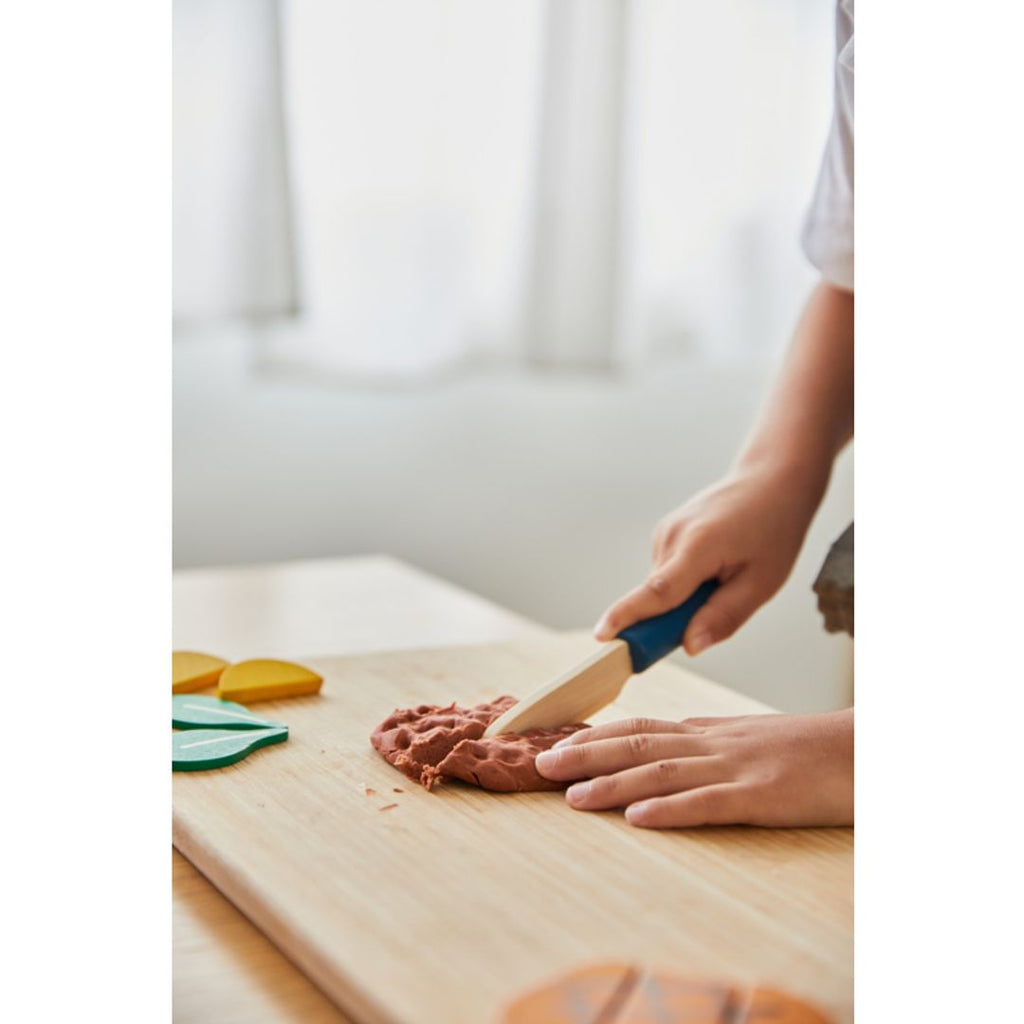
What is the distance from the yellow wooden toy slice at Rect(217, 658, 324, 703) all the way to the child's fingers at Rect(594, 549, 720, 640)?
192 millimetres

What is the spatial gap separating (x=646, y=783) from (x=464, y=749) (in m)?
0.10

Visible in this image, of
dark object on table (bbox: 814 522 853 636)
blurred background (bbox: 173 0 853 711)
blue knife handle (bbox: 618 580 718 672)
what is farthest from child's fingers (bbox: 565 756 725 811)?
blurred background (bbox: 173 0 853 711)

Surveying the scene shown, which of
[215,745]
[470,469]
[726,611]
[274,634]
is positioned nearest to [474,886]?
[215,745]

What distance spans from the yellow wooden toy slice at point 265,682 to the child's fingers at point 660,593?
0.63 feet

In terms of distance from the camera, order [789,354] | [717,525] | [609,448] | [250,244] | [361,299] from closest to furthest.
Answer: [717,525] < [789,354] < [250,244] < [361,299] < [609,448]

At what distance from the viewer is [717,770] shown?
2.06 ft

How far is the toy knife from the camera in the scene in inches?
28.1

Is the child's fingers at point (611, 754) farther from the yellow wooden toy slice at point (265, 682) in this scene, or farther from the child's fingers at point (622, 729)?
the yellow wooden toy slice at point (265, 682)

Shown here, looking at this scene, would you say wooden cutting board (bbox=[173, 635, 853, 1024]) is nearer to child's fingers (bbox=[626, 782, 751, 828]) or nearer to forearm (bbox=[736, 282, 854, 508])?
child's fingers (bbox=[626, 782, 751, 828])

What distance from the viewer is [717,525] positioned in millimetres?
865

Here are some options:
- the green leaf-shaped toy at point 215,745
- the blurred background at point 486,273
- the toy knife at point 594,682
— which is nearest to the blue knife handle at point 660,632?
the toy knife at point 594,682
